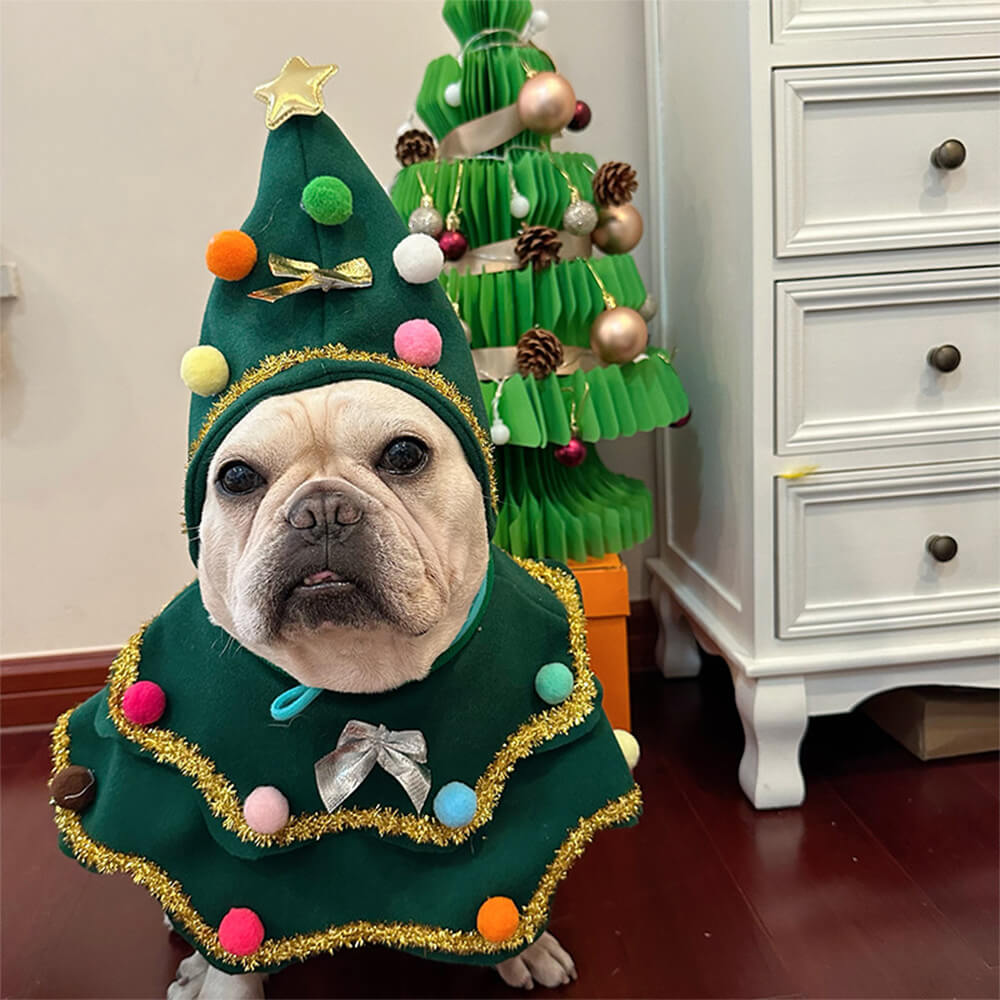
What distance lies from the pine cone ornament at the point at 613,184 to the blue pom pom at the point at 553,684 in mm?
620

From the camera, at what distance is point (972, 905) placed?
0.93 meters

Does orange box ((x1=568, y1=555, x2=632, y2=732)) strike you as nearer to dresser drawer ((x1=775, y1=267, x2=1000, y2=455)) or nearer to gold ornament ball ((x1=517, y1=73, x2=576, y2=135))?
dresser drawer ((x1=775, y1=267, x2=1000, y2=455))

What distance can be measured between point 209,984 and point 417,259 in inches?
26.8

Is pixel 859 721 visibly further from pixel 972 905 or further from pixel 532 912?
pixel 532 912

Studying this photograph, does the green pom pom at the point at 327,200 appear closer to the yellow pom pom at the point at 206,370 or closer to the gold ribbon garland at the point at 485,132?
the yellow pom pom at the point at 206,370

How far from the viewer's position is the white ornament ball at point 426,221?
1072mm

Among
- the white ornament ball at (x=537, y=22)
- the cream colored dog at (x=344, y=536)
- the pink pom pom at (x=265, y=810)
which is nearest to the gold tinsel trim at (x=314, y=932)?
the pink pom pom at (x=265, y=810)

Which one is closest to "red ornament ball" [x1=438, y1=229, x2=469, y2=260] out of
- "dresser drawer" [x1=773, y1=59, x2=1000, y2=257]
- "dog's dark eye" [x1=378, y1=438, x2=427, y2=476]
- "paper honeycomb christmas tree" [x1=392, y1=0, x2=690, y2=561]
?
"paper honeycomb christmas tree" [x1=392, y1=0, x2=690, y2=561]

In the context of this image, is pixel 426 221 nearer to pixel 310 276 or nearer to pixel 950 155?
pixel 310 276

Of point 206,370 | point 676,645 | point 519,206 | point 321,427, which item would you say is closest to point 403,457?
point 321,427

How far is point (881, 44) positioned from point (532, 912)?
95 cm

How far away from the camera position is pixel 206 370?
0.71 metres

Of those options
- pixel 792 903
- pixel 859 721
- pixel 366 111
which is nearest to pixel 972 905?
pixel 792 903

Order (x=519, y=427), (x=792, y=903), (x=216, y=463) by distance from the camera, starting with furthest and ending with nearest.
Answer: (x=519, y=427) → (x=792, y=903) → (x=216, y=463)
